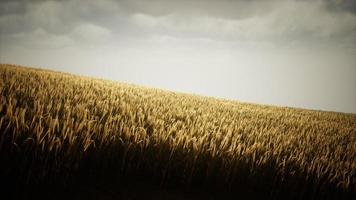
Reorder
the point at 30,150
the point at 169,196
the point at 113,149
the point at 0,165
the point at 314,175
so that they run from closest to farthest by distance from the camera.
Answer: the point at 0,165, the point at 30,150, the point at 169,196, the point at 113,149, the point at 314,175

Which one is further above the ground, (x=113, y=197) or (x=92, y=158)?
(x=92, y=158)

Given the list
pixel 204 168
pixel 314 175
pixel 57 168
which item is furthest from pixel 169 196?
pixel 314 175

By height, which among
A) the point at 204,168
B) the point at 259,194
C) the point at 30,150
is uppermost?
the point at 30,150

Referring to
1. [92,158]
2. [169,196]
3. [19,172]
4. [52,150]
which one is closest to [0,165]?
[19,172]

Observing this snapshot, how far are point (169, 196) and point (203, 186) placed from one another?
0.41 meters

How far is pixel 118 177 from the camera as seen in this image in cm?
184

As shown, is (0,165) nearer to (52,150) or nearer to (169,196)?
(52,150)

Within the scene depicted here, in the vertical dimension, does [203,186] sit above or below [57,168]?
below

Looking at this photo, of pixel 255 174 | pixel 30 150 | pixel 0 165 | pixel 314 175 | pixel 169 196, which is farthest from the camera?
pixel 314 175

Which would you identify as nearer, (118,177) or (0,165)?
(0,165)

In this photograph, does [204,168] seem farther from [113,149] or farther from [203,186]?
[113,149]

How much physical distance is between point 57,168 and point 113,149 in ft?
1.56

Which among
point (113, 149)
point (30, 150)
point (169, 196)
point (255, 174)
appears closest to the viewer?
point (30, 150)

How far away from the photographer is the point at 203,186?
2076 mm
